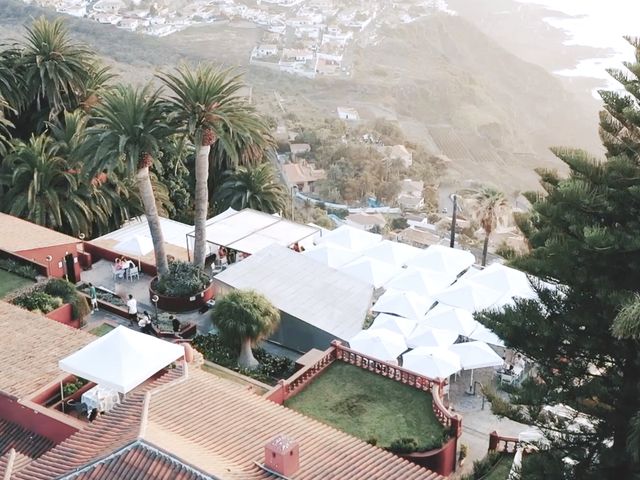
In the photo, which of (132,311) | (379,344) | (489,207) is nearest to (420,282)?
(379,344)

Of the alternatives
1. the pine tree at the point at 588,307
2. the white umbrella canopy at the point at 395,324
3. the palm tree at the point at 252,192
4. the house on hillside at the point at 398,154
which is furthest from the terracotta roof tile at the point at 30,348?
the house on hillside at the point at 398,154

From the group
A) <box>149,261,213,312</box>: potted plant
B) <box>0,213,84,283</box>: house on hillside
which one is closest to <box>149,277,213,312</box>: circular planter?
<box>149,261,213,312</box>: potted plant

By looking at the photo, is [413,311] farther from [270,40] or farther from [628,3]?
[628,3]

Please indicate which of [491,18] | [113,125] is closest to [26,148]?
[113,125]

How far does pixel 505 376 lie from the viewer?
779 inches

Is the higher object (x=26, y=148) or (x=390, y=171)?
(x=26, y=148)

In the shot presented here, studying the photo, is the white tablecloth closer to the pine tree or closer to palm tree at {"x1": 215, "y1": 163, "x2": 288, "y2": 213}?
the pine tree

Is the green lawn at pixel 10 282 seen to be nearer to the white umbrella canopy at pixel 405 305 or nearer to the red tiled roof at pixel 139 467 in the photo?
the white umbrella canopy at pixel 405 305

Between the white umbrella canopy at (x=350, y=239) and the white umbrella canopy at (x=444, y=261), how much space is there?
6.87ft

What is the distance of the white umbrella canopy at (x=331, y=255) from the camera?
25.2 meters

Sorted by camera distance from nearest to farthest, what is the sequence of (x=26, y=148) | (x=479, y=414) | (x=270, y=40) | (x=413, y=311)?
(x=479, y=414) < (x=413, y=311) < (x=26, y=148) < (x=270, y=40)

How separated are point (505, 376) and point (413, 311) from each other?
328cm

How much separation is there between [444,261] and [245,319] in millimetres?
8613

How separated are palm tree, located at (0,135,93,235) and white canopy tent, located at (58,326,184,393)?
14.3 metres
